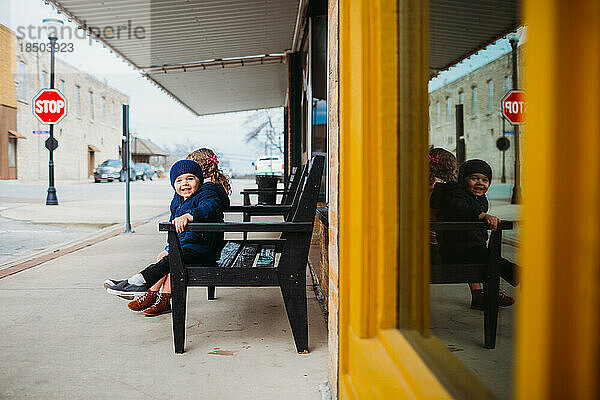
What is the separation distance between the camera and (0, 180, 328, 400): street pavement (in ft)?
8.47

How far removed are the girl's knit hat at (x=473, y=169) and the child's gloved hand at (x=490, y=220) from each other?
0.19 m

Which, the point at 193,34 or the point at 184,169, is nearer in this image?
the point at 184,169

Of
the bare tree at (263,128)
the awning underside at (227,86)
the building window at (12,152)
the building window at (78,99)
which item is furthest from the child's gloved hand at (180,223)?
the building window at (78,99)

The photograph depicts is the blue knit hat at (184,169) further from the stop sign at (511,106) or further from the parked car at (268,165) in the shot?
the parked car at (268,165)

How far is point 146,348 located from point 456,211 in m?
2.00

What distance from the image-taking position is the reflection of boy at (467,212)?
187 cm

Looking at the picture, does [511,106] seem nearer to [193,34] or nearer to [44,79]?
[193,34]

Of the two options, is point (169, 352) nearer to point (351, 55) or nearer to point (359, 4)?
point (351, 55)

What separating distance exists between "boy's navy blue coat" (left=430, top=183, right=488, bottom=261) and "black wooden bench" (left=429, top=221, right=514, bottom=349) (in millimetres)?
26

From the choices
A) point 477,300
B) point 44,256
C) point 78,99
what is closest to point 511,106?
point 477,300

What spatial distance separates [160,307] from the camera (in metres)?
3.84

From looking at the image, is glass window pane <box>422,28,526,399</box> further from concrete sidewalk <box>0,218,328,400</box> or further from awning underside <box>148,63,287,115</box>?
awning underside <box>148,63,287,115</box>

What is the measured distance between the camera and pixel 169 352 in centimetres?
308

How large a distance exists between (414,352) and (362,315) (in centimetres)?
31
